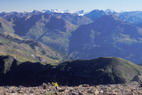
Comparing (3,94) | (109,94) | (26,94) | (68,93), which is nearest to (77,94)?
(68,93)

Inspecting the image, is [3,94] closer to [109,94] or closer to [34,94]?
[34,94]

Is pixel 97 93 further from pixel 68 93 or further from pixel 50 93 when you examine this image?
pixel 50 93

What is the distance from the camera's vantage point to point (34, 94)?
134 ft

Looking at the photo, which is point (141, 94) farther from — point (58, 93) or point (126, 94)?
point (58, 93)

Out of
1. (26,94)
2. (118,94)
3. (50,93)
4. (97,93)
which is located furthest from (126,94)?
(26,94)

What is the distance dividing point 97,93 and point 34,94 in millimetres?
8309

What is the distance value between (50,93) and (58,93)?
3.92 feet

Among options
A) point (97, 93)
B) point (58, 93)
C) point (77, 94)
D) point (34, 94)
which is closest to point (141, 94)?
point (97, 93)

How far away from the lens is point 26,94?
4041 cm

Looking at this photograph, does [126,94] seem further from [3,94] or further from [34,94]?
[3,94]

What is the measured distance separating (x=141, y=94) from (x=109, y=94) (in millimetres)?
4216

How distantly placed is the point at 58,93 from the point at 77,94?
305 cm

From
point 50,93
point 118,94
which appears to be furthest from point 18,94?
point 118,94

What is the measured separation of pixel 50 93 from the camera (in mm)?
41594
